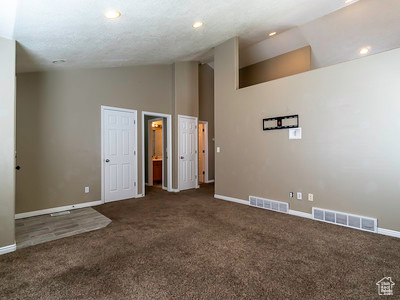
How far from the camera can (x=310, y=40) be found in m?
5.21

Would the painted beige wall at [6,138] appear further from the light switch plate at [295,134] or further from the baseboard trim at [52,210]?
the light switch plate at [295,134]

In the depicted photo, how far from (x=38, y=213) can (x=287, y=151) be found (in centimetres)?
466

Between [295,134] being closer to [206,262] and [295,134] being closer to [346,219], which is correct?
[346,219]

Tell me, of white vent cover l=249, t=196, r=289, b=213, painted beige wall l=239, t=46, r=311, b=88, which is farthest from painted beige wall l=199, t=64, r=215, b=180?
white vent cover l=249, t=196, r=289, b=213

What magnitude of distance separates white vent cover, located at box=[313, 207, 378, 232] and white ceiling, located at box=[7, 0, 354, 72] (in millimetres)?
3408

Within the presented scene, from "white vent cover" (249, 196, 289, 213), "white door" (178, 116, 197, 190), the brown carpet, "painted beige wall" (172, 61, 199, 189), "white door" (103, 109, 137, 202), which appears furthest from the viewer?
"white door" (178, 116, 197, 190)

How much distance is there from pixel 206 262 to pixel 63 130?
368 centimetres

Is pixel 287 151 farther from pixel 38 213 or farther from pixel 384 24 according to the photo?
pixel 38 213

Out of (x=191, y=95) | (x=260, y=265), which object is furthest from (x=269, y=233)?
(x=191, y=95)

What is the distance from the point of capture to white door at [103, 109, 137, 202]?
4754mm

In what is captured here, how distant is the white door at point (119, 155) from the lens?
4.75 m

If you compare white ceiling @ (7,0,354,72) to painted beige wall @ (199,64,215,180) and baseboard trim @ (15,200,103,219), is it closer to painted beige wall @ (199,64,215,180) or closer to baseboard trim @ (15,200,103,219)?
painted beige wall @ (199,64,215,180)

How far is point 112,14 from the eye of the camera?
246 centimetres

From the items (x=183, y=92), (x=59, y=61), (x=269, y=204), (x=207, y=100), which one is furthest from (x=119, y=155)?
(x=207, y=100)
